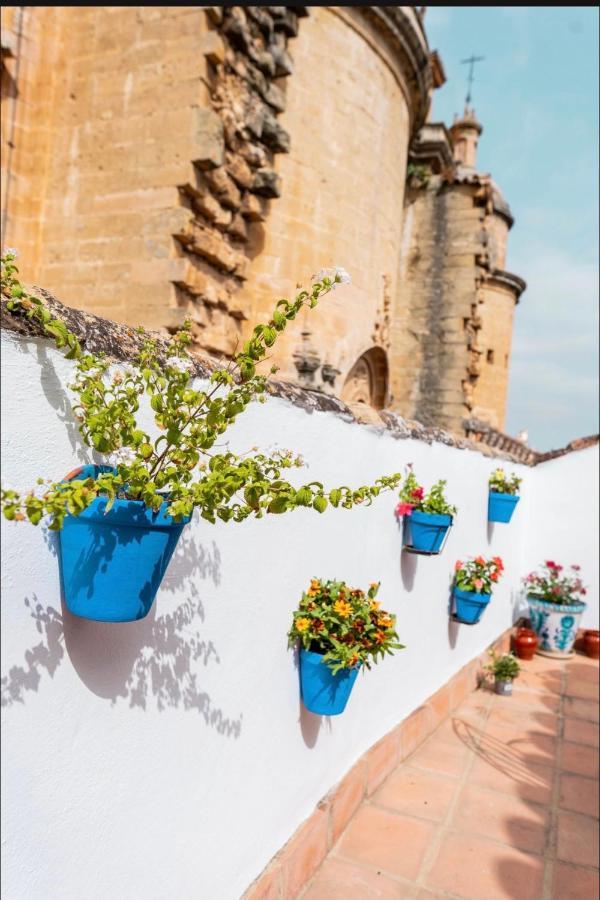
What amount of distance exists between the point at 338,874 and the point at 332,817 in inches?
7.8

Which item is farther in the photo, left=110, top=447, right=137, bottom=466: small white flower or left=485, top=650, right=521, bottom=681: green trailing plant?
left=485, top=650, right=521, bottom=681: green trailing plant

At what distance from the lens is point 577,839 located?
9.86ft

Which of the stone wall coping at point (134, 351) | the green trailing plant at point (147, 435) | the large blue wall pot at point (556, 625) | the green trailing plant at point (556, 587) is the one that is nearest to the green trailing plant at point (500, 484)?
the stone wall coping at point (134, 351)

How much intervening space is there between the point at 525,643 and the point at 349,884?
3.76 metres

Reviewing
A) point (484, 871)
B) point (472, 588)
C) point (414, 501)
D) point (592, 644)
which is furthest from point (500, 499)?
point (484, 871)

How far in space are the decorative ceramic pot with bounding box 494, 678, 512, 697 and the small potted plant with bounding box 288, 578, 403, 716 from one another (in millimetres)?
2966

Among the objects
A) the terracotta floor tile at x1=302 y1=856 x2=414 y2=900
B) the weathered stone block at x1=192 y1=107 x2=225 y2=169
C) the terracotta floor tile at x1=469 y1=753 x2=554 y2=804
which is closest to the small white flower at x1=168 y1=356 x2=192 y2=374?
the terracotta floor tile at x1=302 y1=856 x2=414 y2=900

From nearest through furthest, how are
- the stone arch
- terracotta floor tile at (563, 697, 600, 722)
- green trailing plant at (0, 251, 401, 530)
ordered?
green trailing plant at (0, 251, 401, 530), terracotta floor tile at (563, 697, 600, 722), the stone arch

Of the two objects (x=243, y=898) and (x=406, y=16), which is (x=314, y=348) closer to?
(x=406, y=16)

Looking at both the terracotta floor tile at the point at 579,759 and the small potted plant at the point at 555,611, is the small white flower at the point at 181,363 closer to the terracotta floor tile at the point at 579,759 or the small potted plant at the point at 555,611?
the terracotta floor tile at the point at 579,759

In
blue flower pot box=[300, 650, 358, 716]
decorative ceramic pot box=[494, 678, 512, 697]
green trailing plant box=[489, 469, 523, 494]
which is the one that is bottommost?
decorative ceramic pot box=[494, 678, 512, 697]

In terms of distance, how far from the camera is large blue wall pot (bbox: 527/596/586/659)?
19.2 feet

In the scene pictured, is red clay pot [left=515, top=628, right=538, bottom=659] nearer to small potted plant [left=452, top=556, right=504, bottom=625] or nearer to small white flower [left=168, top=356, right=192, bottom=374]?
small potted plant [left=452, top=556, right=504, bottom=625]

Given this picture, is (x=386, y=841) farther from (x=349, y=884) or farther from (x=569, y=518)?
(x=569, y=518)
